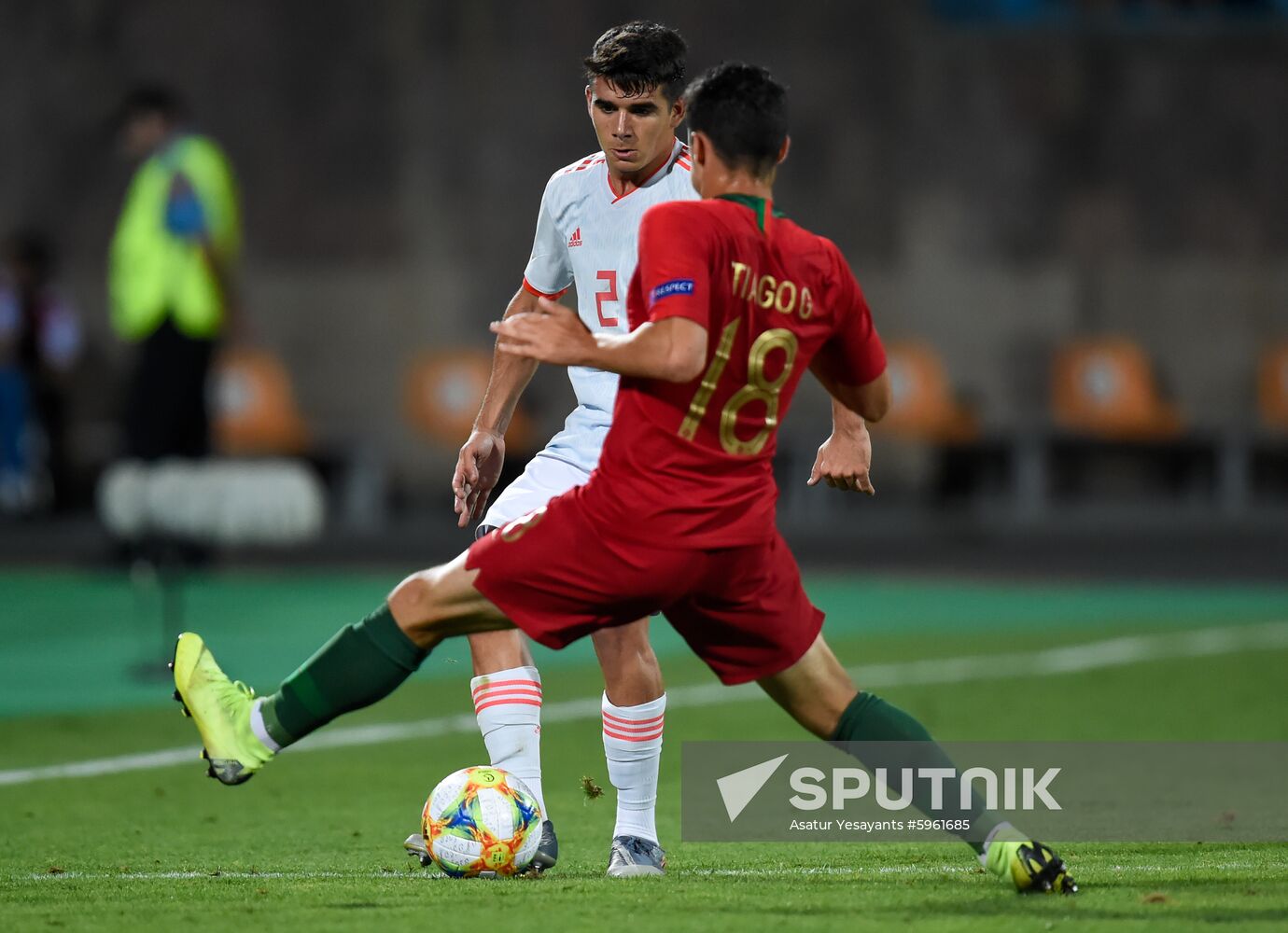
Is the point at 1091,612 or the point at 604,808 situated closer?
the point at 604,808

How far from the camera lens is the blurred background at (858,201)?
19297mm

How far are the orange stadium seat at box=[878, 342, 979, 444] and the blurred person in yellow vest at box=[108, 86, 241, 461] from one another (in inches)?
313

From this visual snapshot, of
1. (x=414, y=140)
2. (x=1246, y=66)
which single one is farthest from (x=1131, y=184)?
(x=414, y=140)

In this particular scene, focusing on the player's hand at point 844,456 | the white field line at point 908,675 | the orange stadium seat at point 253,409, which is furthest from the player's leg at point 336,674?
the orange stadium seat at point 253,409

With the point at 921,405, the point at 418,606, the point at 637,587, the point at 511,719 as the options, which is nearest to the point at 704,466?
the point at 637,587

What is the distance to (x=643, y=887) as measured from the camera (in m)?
4.88

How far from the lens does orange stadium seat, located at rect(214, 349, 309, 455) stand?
17.5 m

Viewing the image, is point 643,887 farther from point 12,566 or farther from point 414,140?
point 414,140

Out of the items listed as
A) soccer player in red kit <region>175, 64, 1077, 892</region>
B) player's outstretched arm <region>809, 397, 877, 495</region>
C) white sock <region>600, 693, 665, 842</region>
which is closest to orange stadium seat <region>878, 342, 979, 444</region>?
white sock <region>600, 693, 665, 842</region>

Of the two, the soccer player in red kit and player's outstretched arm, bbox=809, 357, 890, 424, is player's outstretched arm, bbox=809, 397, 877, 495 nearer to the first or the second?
player's outstretched arm, bbox=809, 357, 890, 424

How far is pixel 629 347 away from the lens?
4336 mm

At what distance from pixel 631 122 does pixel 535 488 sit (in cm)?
104

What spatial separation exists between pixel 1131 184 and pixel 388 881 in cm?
1634

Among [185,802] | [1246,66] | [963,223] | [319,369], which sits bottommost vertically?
[185,802]
